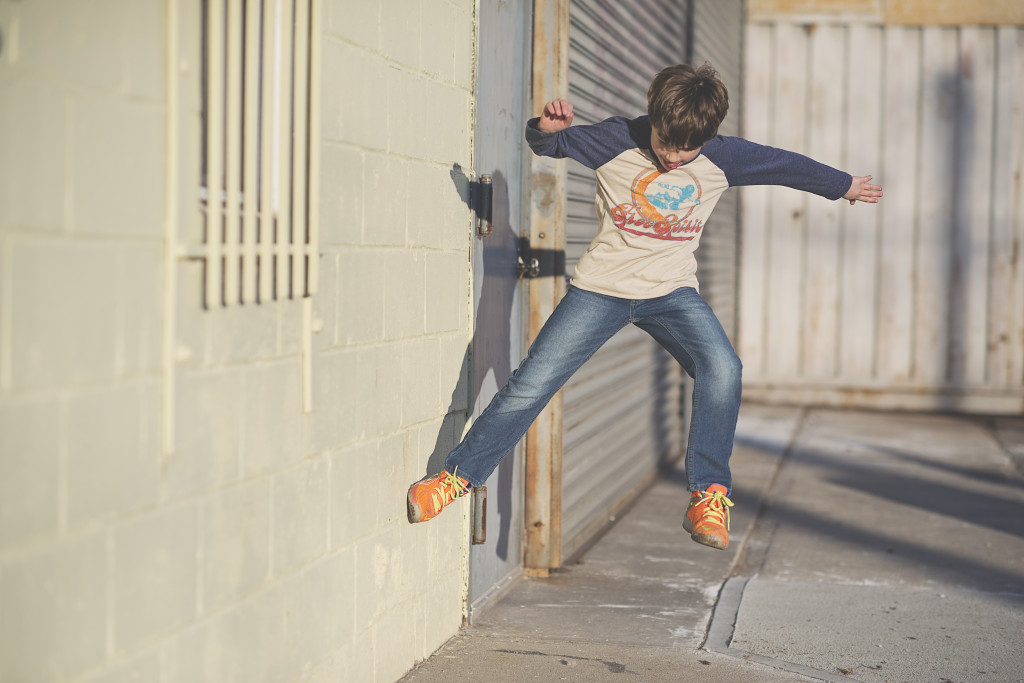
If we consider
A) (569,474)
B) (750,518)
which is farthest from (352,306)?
(750,518)

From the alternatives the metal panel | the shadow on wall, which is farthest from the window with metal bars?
the metal panel

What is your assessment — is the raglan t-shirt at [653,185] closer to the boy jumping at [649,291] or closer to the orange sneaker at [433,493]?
the boy jumping at [649,291]

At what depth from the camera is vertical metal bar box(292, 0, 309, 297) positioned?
277 centimetres

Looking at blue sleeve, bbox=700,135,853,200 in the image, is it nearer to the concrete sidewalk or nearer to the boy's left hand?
the boy's left hand

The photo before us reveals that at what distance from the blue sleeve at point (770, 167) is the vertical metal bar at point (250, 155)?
5.99ft

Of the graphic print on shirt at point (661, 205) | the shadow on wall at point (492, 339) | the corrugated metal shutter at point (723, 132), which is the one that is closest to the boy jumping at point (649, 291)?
the graphic print on shirt at point (661, 205)

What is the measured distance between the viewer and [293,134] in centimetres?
280

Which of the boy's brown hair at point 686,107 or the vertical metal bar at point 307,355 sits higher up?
the boy's brown hair at point 686,107

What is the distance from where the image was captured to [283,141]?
273 centimetres

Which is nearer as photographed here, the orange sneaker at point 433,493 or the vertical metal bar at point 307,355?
the vertical metal bar at point 307,355

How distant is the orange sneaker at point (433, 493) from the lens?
12.0 ft

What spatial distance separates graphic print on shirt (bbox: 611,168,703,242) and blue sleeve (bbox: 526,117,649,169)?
133 millimetres

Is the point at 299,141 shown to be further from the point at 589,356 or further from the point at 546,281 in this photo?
the point at 546,281

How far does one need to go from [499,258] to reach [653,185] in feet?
2.91
